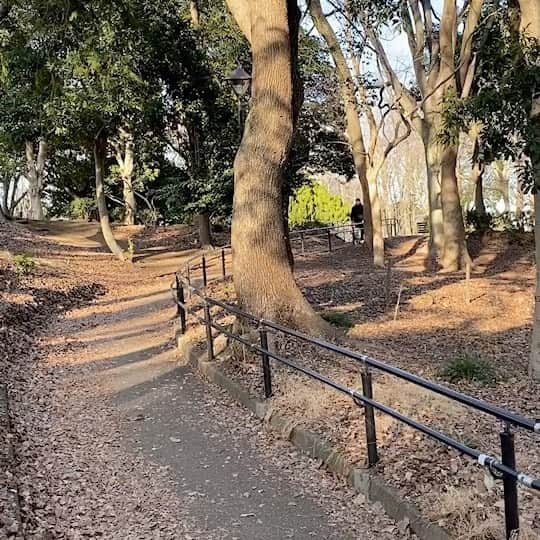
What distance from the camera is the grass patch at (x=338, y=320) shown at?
36.6 feet

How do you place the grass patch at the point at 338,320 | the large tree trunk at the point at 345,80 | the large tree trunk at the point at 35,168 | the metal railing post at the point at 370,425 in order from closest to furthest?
the metal railing post at the point at 370,425 < the grass patch at the point at 338,320 < the large tree trunk at the point at 345,80 < the large tree trunk at the point at 35,168

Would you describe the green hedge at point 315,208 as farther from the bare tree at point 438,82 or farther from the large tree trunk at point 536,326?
the large tree trunk at point 536,326

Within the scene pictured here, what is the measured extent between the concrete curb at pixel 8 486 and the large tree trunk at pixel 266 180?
3.22m

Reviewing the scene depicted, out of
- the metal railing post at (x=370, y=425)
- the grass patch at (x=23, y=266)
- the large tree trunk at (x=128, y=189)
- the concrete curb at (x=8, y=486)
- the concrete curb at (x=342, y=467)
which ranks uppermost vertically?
the large tree trunk at (x=128, y=189)

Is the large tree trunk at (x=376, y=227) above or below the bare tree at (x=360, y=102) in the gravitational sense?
below

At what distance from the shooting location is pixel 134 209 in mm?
35625

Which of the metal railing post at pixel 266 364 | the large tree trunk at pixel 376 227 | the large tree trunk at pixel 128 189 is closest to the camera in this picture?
the metal railing post at pixel 266 364

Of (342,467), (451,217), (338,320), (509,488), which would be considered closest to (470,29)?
(451,217)

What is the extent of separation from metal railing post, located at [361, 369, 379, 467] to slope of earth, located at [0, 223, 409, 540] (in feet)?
1.08

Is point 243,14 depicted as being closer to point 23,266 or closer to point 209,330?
point 209,330

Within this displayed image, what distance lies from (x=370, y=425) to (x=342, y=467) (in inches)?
18.1

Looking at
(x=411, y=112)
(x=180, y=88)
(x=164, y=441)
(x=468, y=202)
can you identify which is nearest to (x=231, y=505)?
(x=164, y=441)

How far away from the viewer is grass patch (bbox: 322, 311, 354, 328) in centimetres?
1116

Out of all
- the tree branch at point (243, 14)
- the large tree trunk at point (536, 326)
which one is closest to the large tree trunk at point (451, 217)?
the large tree trunk at point (536, 326)
